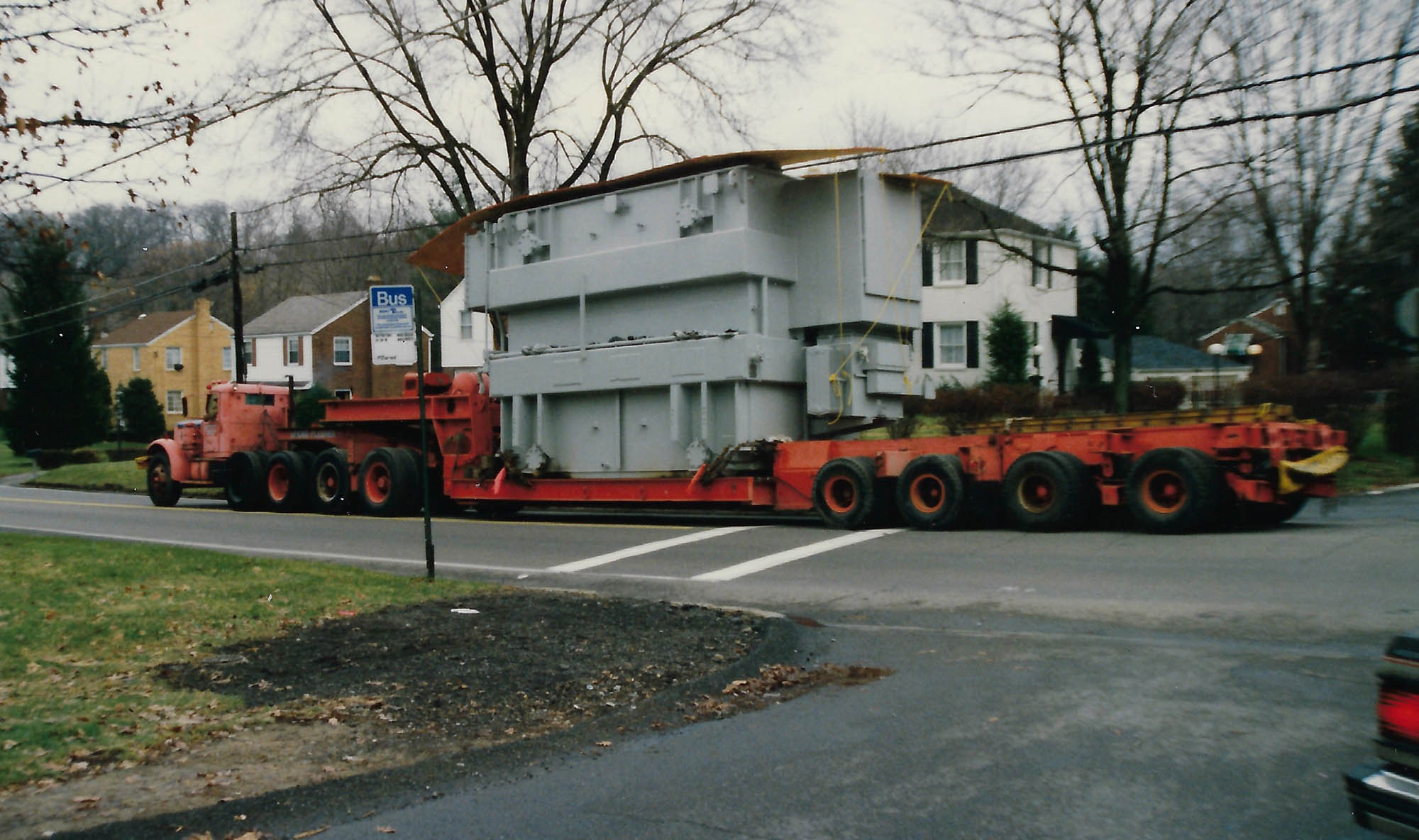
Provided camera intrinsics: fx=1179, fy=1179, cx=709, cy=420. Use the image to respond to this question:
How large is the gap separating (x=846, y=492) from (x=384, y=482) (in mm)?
9388

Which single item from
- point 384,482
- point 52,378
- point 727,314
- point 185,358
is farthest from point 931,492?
point 185,358

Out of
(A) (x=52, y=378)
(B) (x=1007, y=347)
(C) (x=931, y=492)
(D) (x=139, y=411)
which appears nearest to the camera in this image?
(C) (x=931, y=492)

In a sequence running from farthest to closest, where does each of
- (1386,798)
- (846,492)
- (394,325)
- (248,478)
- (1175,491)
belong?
(248,478), (846,492), (1175,491), (394,325), (1386,798)

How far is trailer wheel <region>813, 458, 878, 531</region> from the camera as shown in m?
15.0

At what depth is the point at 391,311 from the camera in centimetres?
1039

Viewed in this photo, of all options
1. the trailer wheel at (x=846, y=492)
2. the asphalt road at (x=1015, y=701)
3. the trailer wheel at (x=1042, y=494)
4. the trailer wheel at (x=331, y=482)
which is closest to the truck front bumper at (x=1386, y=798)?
the asphalt road at (x=1015, y=701)

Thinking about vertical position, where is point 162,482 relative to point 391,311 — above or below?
below

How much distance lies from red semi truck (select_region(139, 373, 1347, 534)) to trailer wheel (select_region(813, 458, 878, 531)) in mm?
20

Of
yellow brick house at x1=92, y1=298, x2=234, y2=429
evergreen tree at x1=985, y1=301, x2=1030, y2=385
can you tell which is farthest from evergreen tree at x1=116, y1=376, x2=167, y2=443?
evergreen tree at x1=985, y1=301, x2=1030, y2=385

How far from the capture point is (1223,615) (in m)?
8.65

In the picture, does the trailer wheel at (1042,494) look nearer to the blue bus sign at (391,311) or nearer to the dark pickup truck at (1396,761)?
the blue bus sign at (391,311)

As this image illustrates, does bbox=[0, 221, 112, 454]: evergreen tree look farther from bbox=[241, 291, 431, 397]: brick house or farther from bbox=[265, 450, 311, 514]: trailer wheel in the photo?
bbox=[265, 450, 311, 514]: trailer wheel

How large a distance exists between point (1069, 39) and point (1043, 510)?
586 inches

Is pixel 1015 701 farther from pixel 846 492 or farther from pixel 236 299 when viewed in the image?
pixel 236 299
